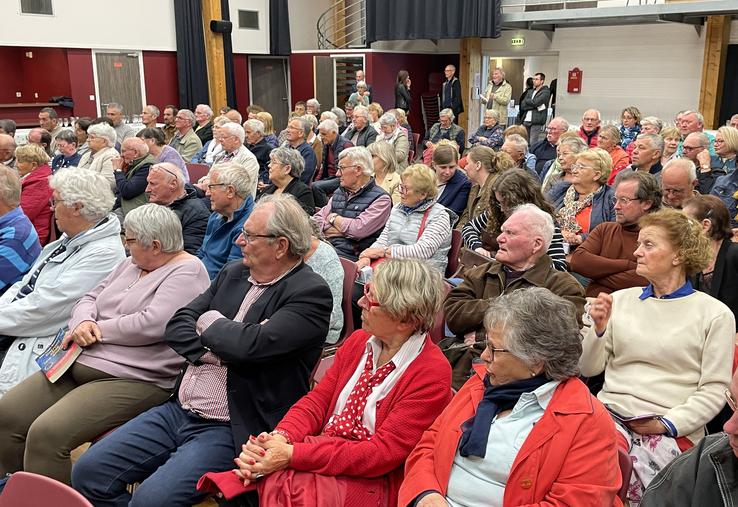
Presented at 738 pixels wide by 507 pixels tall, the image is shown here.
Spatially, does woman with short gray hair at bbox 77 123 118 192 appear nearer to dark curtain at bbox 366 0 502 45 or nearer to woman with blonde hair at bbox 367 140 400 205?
woman with blonde hair at bbox 367 140 400 205

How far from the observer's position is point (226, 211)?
386 centimetres

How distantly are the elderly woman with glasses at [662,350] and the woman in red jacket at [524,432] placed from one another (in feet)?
1.71

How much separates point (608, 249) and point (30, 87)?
36.3 feet

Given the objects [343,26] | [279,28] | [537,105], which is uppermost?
[343,26]

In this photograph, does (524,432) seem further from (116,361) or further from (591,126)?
(591,126)

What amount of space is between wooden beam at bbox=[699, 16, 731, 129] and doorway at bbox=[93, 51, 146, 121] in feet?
31.9

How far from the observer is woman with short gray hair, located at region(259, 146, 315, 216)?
4.99m

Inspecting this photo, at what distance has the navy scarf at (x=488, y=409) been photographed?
1855 millimetres

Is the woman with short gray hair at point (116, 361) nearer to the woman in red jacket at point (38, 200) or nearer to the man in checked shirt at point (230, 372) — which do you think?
the man in checked shirt at point (230, 372)

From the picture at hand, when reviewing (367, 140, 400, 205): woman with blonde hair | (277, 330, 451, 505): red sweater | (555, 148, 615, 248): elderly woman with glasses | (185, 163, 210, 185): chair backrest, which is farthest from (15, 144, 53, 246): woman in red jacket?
(555, 148, 615, 248): elderly woman with glasses

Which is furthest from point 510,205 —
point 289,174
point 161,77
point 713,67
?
point 161,77

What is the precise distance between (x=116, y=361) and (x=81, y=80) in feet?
33.0

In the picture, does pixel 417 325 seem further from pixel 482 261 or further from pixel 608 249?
pixel 608 249

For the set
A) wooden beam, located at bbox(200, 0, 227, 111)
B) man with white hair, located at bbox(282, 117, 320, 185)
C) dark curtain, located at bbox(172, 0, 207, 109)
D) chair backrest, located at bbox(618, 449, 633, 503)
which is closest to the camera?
chair backrest, located at bbox(618, 449, 633, 503)
